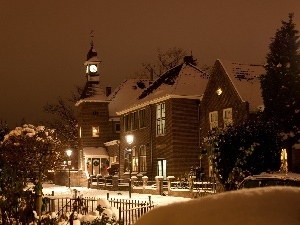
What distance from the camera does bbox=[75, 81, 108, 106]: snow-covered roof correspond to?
6281cm

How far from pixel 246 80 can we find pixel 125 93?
88.1 ft

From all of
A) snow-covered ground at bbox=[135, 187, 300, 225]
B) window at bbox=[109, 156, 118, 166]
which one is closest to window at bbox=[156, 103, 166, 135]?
window at bbox=[109, 156, 118, 166]

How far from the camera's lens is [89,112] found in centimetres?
6300

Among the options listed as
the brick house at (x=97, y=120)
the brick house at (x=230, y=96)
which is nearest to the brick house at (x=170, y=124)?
the brick house at (x=230, y=96)

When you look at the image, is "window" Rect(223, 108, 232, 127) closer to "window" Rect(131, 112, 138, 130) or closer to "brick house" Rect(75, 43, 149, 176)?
"window" Rect(131, 112, 138, 130)

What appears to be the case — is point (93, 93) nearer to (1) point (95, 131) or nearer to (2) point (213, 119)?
(1) point (95, 131)

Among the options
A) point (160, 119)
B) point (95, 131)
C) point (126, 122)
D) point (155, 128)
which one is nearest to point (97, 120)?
point (95, 131)

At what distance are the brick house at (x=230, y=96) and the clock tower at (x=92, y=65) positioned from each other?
80.6 feet

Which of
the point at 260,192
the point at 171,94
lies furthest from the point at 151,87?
the point at 260,192

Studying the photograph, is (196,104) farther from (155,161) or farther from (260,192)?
(260,192)

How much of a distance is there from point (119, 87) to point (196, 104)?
2362 cm

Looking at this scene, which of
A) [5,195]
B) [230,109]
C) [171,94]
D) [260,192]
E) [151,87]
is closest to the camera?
[260,192]

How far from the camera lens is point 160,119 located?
45.4 meters

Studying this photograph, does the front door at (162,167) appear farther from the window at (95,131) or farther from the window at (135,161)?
the window at (95,131)
